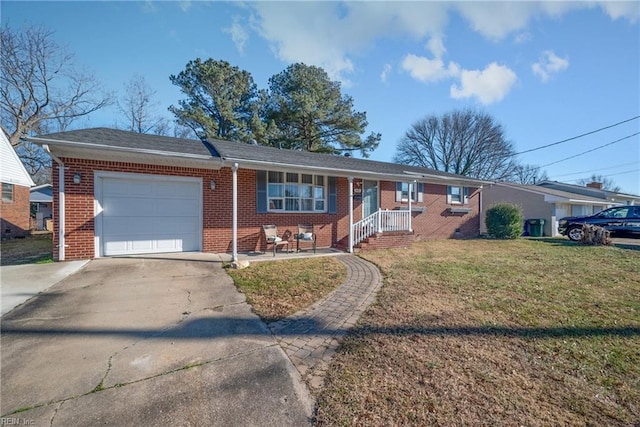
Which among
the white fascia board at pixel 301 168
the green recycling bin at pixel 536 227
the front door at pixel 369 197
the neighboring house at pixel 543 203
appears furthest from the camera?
the neighboring house at pixel 543 203

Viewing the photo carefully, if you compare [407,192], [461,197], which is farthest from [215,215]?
[461,197]

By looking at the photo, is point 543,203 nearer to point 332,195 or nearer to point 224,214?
point 332,195

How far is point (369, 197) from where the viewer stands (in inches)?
447

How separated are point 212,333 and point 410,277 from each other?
4234 mm

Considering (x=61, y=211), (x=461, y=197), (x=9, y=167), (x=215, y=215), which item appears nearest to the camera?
(x=61, y=211)

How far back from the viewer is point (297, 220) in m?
9.38

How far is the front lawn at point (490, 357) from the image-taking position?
2.02 meters

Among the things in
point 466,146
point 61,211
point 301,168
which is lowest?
point 61,211

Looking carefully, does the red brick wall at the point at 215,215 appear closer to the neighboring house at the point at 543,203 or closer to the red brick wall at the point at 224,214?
the red brick wall at the point at 224,214

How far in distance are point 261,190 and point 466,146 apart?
106ft

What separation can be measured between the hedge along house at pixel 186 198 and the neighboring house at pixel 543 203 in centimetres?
1047

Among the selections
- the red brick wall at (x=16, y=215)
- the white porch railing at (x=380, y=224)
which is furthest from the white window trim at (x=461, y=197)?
the red brick wall at (x=16, y=215)

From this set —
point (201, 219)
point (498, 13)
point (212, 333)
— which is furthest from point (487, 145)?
point (212, 333)

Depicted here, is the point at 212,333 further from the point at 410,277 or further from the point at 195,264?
the point at 410,277
